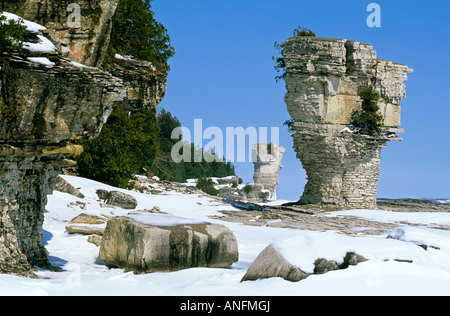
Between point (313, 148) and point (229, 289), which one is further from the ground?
point (313, 148)

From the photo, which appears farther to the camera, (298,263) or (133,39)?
(133,39)

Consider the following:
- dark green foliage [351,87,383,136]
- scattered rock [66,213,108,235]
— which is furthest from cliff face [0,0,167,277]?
dark green foliage [351,87,383,136]

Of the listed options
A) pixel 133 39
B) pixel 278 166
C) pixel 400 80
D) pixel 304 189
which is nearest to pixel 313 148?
pixel 304 189

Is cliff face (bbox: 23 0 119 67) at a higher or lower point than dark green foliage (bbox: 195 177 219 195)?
higher

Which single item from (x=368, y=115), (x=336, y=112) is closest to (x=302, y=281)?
(x=336, y=112)

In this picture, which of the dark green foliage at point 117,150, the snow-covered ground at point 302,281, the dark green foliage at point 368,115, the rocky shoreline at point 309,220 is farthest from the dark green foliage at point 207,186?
the snow-covered ground at point 302,281

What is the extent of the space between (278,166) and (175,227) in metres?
34.0

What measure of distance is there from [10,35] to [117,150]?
15511 millimetres

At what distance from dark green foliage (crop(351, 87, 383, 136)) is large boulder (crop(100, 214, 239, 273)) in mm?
14282

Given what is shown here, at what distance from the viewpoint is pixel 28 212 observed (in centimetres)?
909

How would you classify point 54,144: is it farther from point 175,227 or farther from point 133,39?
point 133,39

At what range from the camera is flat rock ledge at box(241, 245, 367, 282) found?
7.30 meters

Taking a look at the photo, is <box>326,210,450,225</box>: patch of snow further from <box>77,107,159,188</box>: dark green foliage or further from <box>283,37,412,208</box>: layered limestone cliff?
<box>77,107,159,188</box>: dark green foliage

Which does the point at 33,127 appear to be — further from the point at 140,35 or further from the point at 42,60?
the point at 140,35
